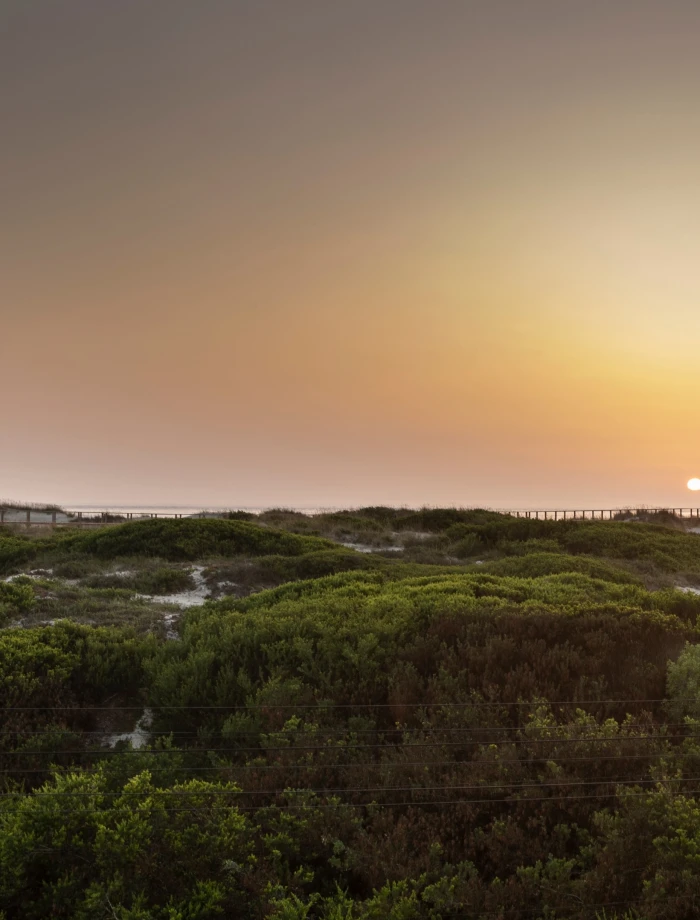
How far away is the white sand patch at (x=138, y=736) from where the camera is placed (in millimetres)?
9234

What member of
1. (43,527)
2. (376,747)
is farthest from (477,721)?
(43,527)

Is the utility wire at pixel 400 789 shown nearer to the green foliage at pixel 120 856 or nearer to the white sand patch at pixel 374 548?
the green foliage at pixel 120 856

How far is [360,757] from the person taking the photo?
7.68 metres

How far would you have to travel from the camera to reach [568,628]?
10867mm

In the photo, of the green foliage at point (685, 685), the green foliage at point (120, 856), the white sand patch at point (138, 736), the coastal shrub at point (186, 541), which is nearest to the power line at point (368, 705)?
the green foliage at point (685, 685)

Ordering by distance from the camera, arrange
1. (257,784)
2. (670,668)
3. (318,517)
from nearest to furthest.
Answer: (257,784)
(670,668)
(318,517)

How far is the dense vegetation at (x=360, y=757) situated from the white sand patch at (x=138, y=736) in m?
0.04

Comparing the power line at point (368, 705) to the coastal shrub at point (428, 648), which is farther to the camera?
the coastal shrub at point (428, 648)

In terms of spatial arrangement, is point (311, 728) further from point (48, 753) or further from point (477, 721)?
point (48, 753)

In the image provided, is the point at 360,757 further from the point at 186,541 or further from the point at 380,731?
the point at 186,541

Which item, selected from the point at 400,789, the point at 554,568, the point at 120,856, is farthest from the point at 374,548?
the point at 120,856

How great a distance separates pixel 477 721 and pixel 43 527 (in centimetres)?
3236

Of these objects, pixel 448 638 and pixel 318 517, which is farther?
pixel 318 517

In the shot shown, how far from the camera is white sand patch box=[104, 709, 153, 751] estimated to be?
9234 mm
